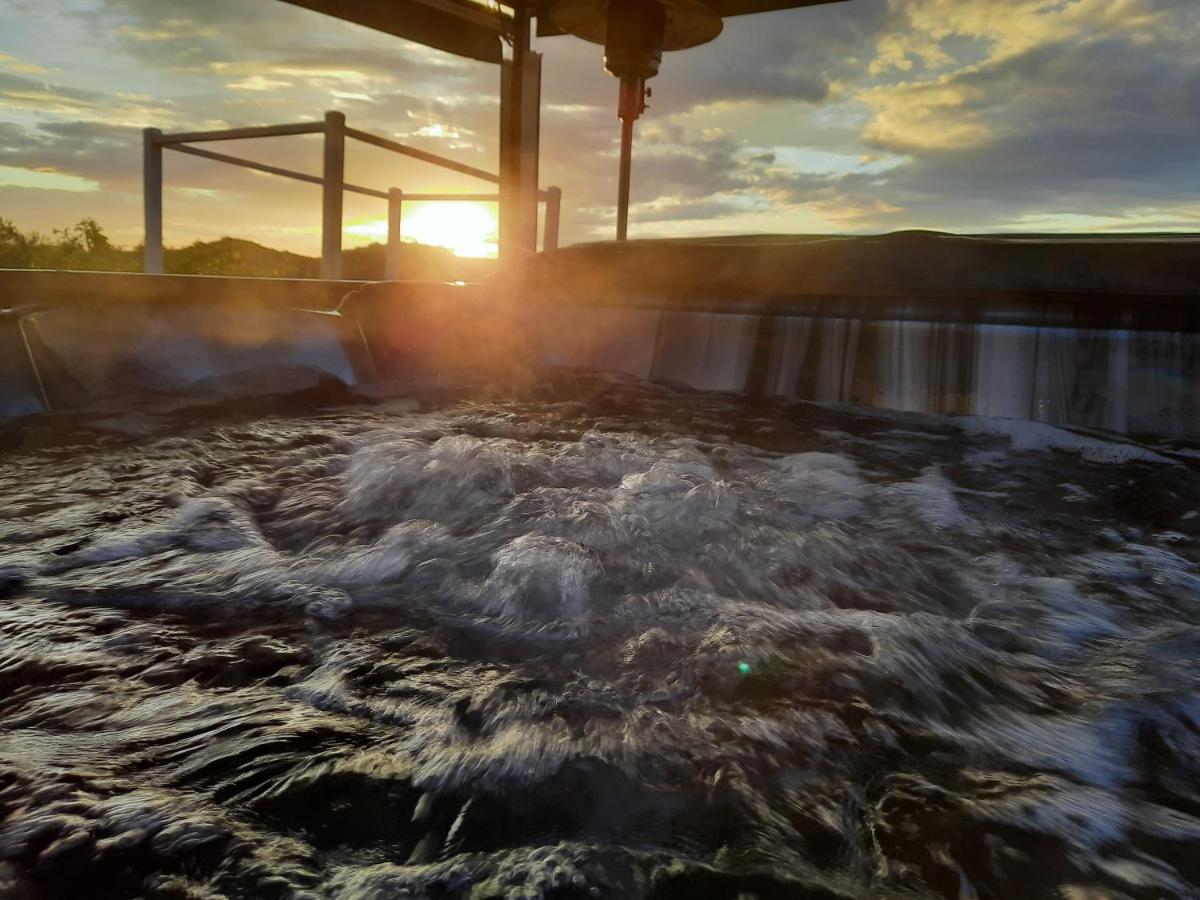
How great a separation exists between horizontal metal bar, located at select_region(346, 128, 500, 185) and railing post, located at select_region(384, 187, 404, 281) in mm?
370

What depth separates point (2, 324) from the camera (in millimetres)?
2135

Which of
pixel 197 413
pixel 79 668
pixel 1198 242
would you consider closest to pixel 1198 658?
pixel 79 668

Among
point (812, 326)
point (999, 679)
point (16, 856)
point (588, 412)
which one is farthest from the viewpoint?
point (812, 326)

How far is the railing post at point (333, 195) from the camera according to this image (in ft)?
15.5

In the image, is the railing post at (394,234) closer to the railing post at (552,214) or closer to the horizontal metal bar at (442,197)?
the horizontal metal bar at (442,197)

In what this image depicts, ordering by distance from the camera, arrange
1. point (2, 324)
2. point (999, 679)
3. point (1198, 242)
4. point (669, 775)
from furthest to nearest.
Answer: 1. point (1198, 242)
2. point (2, 324)
3. point (999, 679)
4. point (669, 775)

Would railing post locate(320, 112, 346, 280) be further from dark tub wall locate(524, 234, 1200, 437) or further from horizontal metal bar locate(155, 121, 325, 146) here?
dark tub wall locate(524, 234, 1200, 437)

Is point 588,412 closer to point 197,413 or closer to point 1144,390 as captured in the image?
point 197,413

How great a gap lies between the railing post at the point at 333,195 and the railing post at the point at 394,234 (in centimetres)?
98

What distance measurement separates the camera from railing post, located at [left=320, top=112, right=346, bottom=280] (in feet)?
15.5

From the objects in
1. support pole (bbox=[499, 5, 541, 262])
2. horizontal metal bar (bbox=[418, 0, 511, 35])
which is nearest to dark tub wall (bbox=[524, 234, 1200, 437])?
support pole (bbox=[499, 5, 541, 262])

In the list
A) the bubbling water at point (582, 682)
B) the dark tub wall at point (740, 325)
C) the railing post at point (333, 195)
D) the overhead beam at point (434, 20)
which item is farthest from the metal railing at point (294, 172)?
the bubbling water at point (582, 682)

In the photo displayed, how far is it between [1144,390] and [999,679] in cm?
183

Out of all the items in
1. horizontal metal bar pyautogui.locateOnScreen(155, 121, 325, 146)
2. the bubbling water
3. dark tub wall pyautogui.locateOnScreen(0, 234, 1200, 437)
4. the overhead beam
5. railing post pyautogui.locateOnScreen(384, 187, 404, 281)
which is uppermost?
the overhead beam
